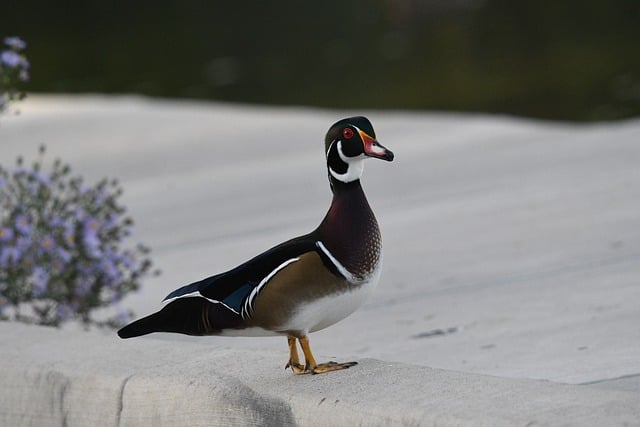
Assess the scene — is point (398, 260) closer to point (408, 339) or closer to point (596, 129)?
point (408, 339)

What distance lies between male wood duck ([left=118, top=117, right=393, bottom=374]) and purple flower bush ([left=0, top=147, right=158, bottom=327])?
1.94 metres

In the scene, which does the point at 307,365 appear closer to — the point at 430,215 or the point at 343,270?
the point at 343,270

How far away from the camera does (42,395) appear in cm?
399

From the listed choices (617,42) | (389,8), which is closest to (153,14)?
(389,8)

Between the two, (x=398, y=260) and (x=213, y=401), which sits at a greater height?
(x=213, y=401)

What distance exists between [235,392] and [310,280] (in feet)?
1.28

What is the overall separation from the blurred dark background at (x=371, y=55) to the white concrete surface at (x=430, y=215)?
3.94 meters

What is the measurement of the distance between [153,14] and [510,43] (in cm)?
1412

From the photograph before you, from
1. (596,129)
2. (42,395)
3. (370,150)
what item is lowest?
(596,129)

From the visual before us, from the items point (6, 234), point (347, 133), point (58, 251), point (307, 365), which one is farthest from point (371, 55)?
point (347, 133)

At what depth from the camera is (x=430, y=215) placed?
8.30 m

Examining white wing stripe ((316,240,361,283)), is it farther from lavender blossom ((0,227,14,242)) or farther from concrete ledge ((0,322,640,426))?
lavender blossom ((0,227,14,242))

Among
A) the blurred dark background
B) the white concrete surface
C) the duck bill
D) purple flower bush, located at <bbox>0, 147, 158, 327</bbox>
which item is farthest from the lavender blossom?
the blurred dark background

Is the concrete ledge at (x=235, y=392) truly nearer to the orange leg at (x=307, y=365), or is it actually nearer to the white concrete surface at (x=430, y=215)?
the orange leg at (x=307, y=365)
